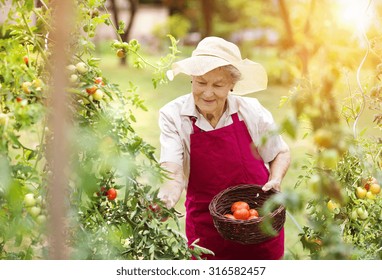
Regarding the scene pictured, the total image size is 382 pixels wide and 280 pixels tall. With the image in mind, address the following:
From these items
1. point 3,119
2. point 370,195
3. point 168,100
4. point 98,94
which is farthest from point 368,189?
point 168,100

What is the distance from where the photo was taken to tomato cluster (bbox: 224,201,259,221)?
2203 millimetres

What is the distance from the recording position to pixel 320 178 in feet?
3.93

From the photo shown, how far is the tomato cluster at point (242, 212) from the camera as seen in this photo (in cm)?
220

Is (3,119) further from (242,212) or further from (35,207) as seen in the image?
(242,212)

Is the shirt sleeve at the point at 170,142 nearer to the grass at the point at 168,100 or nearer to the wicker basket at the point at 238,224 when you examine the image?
the wicker basket at the point at 238,224

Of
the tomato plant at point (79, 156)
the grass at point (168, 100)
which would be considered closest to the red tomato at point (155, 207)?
the tomato plant at point (79, 156)

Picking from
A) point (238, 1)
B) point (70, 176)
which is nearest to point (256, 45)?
point (238, 1)

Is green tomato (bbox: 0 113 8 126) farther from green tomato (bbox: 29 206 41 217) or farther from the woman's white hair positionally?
the woman's white hair

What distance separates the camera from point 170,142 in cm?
231

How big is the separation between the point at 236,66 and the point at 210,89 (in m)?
0.15

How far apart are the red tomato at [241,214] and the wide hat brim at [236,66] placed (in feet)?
1.66

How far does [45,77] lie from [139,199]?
1.52 feet

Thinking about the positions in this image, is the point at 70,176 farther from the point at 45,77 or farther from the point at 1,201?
the point at 45,77

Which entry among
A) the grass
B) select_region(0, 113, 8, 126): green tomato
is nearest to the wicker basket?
select_region(0, 113, 8, 126): green tomato
